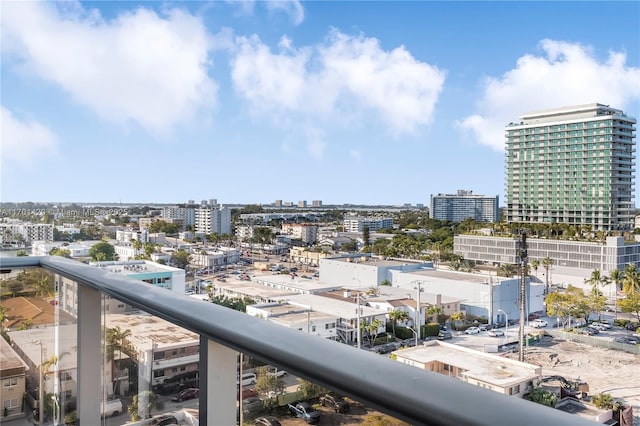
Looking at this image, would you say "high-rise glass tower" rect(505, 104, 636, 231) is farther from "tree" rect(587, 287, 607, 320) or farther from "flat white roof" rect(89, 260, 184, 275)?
"flat white roof" rect(89, 260, 184, 275)

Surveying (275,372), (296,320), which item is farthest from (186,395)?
(296,320)

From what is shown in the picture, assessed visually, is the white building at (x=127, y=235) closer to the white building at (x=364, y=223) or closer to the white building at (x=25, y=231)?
the white building at (x=25, y=231)

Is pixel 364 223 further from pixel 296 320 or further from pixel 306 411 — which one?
pixel 306 411

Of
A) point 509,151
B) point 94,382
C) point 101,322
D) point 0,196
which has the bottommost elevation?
point 94,382

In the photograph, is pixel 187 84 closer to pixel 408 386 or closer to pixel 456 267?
pixel 456 267

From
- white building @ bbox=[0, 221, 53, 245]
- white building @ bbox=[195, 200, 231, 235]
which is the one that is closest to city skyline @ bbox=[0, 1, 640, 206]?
white building @ bbox=[0, 221, 53, 245]

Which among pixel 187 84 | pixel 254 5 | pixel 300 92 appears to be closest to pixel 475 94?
pixel 300 92
